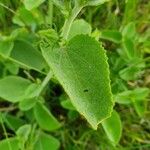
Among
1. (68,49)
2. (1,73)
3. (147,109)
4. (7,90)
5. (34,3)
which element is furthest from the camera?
(147,109)

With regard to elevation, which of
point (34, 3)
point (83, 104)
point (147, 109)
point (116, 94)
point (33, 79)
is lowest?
point (147, 109)

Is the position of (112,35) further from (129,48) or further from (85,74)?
(85,74)

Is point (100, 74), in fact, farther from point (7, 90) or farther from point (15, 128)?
point (15, 128)

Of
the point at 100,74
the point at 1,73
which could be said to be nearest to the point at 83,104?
the point at 100,74

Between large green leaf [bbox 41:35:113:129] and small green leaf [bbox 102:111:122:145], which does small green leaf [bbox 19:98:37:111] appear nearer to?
small green leaf [bbox 102:111:122:145]

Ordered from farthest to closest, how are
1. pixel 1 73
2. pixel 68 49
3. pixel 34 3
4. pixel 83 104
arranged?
pixel 1 73 < pixel 34 3 < pixel 68 49 < pixel 83 104

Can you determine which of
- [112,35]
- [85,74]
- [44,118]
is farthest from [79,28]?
[85,74]

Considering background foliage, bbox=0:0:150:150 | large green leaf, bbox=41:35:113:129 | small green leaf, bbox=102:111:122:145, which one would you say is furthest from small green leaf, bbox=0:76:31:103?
large green leaf, bbox=41:35:113:129
